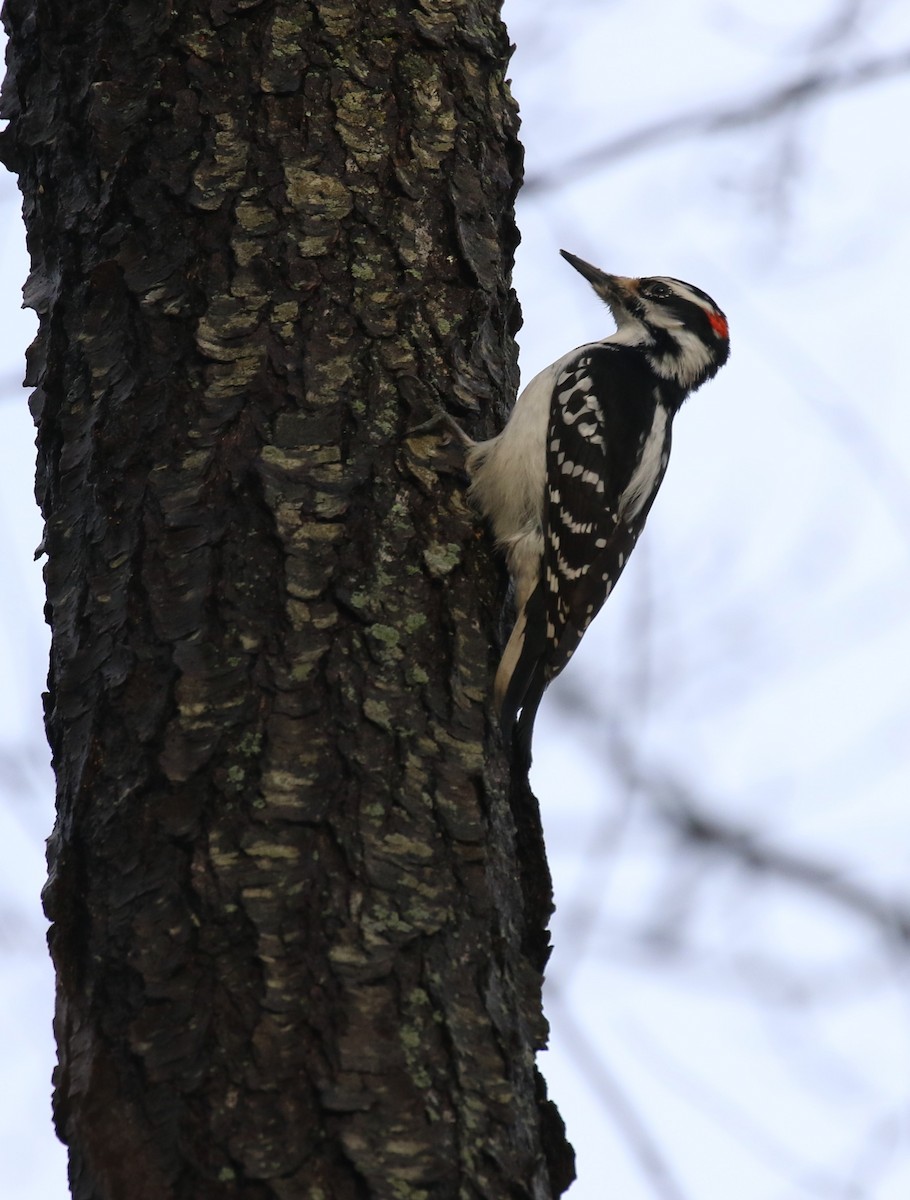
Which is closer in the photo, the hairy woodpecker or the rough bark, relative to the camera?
the rough bark

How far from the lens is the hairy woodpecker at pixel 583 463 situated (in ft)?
10.2

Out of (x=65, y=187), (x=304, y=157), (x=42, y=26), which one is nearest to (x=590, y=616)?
(x=304, y=157)

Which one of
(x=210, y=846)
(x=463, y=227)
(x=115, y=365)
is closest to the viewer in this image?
(x=210, y=846)

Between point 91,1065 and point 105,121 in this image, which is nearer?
point 91,1065

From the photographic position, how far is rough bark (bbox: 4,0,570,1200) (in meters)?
2.04

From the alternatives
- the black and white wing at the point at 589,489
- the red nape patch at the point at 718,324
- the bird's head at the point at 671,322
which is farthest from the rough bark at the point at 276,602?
the red nape patch at the point at 718,324

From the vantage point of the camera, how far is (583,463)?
386 centimetres

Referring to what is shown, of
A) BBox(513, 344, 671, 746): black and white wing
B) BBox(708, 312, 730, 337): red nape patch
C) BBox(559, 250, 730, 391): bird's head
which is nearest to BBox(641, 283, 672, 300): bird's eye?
BBox(559, 250, 730, 391): bird's head

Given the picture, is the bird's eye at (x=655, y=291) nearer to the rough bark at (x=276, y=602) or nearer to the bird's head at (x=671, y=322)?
the bird's head at (x=671, y=322)

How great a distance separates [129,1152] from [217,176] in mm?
1826

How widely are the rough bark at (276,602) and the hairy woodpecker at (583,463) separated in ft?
0.63

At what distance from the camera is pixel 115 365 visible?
264cm

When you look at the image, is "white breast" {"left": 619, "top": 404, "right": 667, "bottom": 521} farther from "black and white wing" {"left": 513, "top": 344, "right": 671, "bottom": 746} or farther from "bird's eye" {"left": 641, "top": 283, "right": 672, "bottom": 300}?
"bird's eye" {"left": 641, "top": 283, "right": 672, "bottom": 300}

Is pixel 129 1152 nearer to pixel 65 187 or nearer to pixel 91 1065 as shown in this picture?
pixel 91 1065
